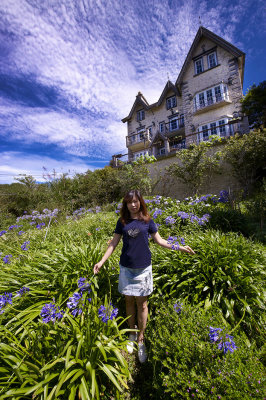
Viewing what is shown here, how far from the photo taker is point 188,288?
2336mm

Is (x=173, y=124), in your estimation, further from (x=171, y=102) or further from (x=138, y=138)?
(x=138, y=138)

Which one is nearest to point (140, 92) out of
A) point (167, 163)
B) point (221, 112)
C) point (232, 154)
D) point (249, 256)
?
point (221, 112)

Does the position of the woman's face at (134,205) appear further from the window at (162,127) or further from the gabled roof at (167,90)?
the gabled roof at (167,90)

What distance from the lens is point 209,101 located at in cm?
1578

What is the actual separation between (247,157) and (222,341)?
9577mm

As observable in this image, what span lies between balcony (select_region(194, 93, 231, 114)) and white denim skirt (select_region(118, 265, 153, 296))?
17825 millimetres

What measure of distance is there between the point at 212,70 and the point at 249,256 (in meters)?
19.6

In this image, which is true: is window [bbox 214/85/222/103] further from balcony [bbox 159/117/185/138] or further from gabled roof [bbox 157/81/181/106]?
gabled roof [bbox 157/81/181/106]

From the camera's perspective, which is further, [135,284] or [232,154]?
[232,154]

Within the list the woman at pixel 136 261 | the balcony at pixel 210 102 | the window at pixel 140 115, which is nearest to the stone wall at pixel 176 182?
the balcony at pixel 210 102

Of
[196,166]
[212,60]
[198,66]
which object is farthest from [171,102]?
[196,166]

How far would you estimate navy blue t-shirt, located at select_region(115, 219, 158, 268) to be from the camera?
78.5 inches

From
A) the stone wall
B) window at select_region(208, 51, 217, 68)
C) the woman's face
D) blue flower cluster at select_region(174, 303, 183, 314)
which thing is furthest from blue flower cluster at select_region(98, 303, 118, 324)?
window at select_region(208, 51, 217, 68)

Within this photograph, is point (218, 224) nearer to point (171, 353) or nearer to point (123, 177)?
point (171, 353)
